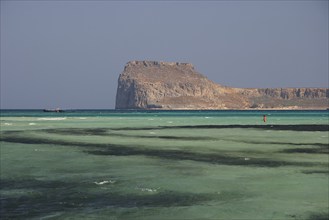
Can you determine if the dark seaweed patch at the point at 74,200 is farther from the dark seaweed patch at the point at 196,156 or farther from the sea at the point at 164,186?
the dark seaweed patch at the point at 196,156

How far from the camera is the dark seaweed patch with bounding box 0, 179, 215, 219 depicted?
1322cm

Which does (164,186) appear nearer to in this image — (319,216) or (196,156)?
(319,216)

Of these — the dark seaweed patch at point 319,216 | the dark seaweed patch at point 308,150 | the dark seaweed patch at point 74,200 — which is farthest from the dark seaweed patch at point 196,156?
the dark seaweed patch at point 319,216

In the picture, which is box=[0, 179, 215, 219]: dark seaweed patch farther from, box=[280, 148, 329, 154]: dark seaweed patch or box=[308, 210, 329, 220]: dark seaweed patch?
box=[280, 148, 329, 154]: dark seaweed patch

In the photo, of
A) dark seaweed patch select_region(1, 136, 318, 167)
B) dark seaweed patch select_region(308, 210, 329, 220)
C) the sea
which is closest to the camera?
dark seaweed patch select_region(308, 210, 329, 220)

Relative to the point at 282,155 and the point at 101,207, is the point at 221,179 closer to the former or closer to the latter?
the point at 101,207

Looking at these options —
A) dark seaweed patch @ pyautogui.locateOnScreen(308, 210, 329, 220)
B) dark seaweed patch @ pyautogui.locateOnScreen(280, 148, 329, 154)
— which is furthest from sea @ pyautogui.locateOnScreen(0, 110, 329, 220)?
dark seaweed patch @ pyautogui.locateOnScreen(280, 148, 329, 154)

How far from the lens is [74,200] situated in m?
14.4

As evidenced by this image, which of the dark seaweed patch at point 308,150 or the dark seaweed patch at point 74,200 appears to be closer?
the dark seaweed patch at point 74,200

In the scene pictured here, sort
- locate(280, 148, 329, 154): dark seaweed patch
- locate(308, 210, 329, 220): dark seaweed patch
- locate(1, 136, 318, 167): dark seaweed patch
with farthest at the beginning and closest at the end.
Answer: locate(280, 148, 329, 154): dark seaweed patch
locate(1, 136, 318, 167): dark seaweed patch
locate(308, 210, 329, 220): dark seaweed patch

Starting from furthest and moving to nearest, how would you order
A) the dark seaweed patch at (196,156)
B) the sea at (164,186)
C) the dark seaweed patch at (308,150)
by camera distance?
the dark seaweed patch at (308,150) → the dark seaweed patch at (196,156) → the sea at (164,186)

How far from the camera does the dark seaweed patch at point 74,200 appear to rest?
13.2 meters

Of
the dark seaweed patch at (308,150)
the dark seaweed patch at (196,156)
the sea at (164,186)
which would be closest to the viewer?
the sea at (164,186)

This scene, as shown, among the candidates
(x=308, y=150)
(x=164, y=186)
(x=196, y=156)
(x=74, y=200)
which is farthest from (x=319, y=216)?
(x=308, y=150)
